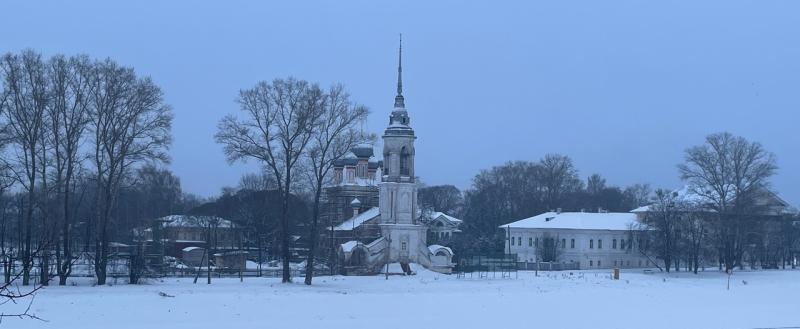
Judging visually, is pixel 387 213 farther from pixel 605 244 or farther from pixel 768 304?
pixel 605 244

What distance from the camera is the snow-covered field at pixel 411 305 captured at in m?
28.1

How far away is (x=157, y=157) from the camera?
137ft

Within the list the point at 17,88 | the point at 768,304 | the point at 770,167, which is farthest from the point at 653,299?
the point at 770,167

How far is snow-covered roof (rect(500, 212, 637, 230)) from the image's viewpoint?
3135 inches

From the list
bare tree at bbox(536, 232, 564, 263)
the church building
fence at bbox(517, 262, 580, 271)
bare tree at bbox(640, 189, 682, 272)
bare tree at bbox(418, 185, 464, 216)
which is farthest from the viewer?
bare tree at bbox(418, 185, 464, 216)

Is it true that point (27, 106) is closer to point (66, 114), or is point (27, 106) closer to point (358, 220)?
point (66, 114)

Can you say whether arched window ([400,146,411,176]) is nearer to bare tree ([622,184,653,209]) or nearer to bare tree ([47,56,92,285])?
bare tree ([47,56,92,285])

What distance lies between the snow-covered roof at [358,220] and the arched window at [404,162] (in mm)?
13268

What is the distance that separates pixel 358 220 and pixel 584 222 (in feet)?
60.7

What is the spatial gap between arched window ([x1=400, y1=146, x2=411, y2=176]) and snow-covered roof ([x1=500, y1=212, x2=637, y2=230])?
87.9 ft

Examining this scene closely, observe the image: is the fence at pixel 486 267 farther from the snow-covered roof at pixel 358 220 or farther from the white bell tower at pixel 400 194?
the snow-covered roof at pixel 358 220

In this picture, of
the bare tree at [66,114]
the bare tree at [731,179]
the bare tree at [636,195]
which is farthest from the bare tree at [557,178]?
the bare tree at [66,114]

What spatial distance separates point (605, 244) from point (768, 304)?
1651 inches

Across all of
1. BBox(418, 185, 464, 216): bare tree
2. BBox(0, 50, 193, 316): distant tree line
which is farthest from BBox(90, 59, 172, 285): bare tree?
BBox(418, 185, 464, 216): bare tree
